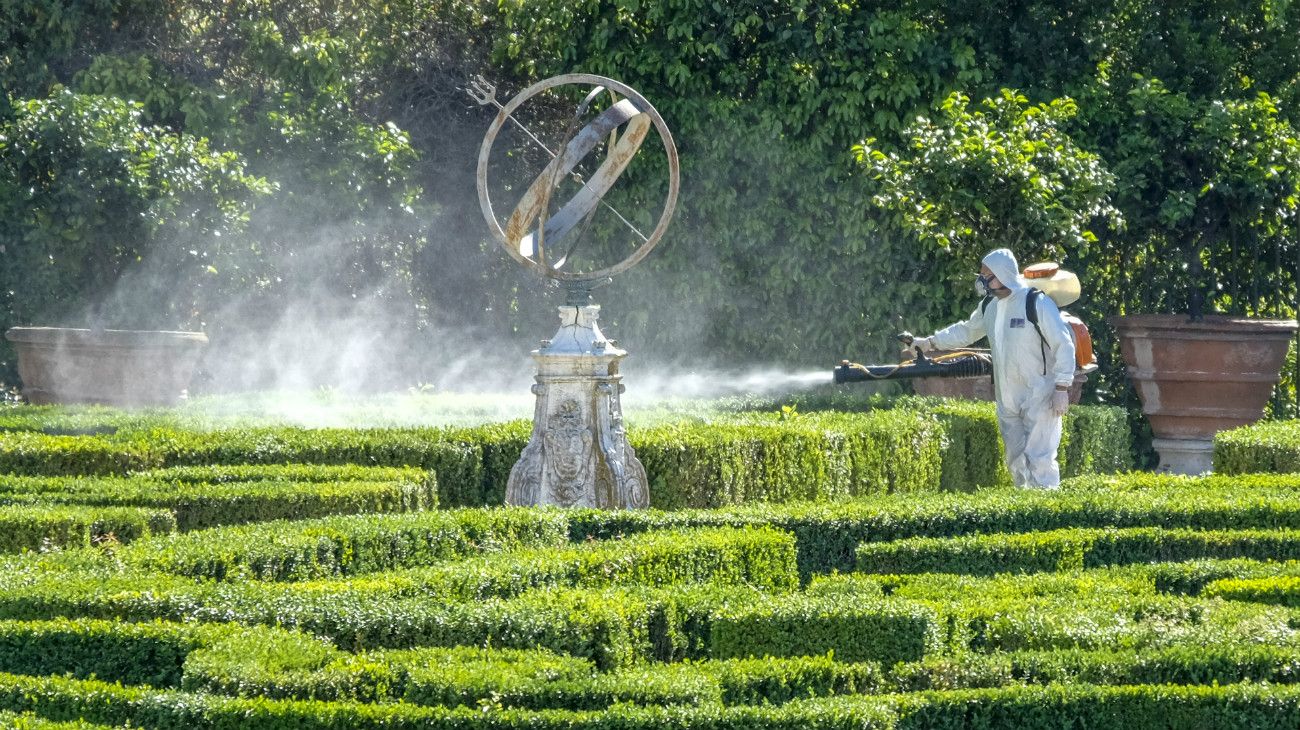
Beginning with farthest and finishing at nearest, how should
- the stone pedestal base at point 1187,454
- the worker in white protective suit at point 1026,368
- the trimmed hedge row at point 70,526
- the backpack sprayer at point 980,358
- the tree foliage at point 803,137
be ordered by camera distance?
the tree foliage at point 803,137, the stone pedestal base at point 1187,454, the backpack sprayer at point 980,358, the worker in white protective suit at point 1026,368, the trimmed hedge row at point 70,526

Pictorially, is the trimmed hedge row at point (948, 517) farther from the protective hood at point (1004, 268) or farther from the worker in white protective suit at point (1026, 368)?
the protective hood at point (1004, 268)

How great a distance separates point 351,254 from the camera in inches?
766

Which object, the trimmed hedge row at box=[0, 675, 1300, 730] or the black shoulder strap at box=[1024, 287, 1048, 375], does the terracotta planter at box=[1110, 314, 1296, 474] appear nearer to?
the black shoulder strap at box=[1024, 287, 1048, 375]

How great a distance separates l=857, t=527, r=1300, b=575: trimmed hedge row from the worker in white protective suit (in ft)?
6.50

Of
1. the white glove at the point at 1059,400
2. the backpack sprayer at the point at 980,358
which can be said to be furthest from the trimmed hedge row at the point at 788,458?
the white glove at the point at 1059,400

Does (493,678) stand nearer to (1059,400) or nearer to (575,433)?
(575,433)

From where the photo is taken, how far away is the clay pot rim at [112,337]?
1437 centimetres

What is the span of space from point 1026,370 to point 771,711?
5564 mm

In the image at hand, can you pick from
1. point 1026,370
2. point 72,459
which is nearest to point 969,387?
point 1026,370

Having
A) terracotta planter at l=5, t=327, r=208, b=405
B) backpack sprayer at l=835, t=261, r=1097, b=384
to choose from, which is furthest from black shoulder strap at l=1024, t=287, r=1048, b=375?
terracotta planter at l=5, t=327, r=208, b=405

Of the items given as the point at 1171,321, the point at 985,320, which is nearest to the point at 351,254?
the point at 1171,321

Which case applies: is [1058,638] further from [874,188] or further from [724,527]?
[874,188]

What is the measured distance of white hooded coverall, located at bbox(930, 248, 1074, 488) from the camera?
9.80m

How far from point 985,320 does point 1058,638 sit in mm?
4592
